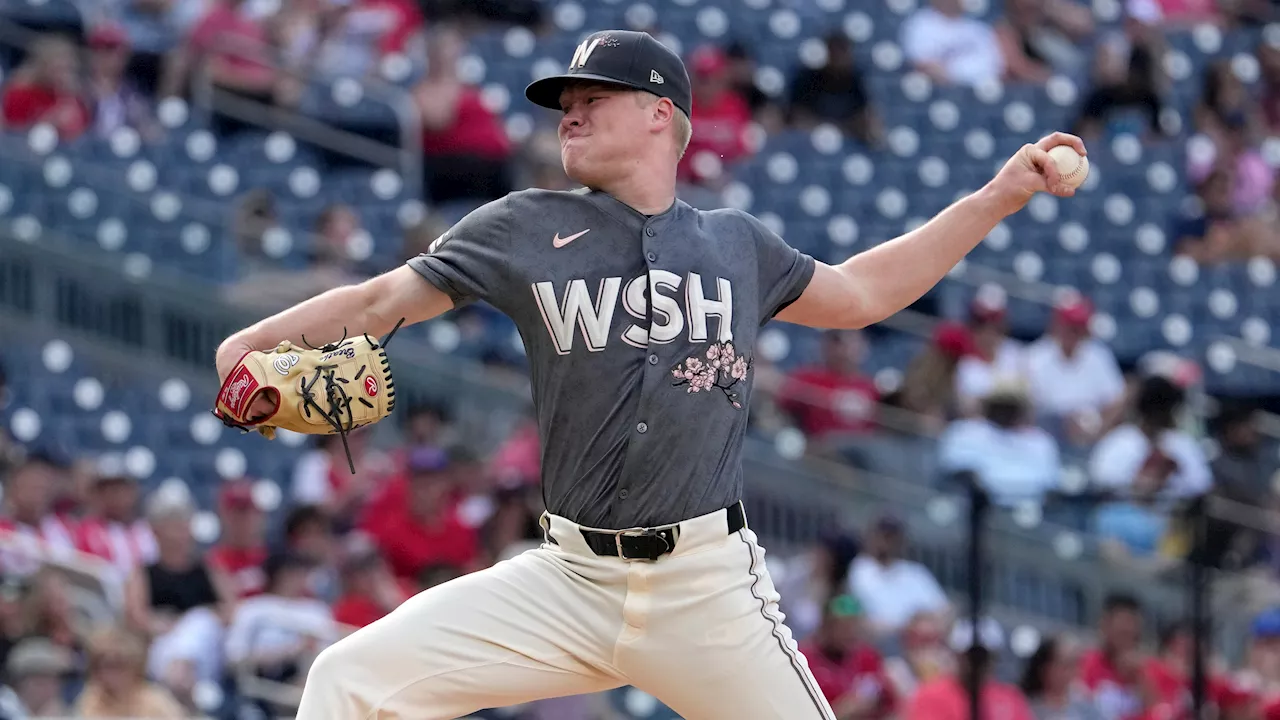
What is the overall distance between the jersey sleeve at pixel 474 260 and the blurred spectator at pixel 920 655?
4.33 metres

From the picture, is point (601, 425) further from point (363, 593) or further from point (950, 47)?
point (950, 47)

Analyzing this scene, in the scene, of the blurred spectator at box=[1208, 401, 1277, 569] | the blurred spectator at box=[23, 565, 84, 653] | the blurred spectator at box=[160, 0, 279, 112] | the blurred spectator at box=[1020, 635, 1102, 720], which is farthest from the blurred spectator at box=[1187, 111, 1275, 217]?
the blurred spectator at box=[23, 565, 84, 653]

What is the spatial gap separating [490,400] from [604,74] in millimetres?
5832

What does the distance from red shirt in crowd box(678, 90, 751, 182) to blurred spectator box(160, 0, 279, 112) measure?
241 cm

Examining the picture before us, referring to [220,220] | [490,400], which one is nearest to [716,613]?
[490,400]

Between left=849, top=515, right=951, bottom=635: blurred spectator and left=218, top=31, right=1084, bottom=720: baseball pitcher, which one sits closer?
left=218, top=31, right=1084, bottom=720: baseball pitcher

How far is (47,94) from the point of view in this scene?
34.2 ft

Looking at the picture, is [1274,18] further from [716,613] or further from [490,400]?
[716,613]

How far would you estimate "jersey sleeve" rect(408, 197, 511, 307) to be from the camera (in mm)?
3762

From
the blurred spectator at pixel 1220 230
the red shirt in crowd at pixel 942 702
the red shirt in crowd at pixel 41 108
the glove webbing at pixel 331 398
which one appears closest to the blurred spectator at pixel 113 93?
the red shirt in crowd at pixel 41 108

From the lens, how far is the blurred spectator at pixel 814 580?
8.20 meters

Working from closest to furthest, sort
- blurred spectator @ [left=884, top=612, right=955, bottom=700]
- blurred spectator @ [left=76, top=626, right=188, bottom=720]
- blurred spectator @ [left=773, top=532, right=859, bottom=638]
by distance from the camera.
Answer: blurred spectator @ [left=76, top=626, right=188, bottom=720]
blurred spectator @ [left=884, top=612, right=955, bottom=700]
blurred spectator @ [left=773, top=532, right=859, bottom=638]

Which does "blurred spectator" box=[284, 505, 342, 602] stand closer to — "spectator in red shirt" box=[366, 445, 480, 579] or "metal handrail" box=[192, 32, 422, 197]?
"spectator in red shirt" box=[366, 445, 480, 579]

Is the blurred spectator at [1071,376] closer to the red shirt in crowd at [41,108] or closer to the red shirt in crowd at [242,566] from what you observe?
the red shirt in crowd at [242,566]
